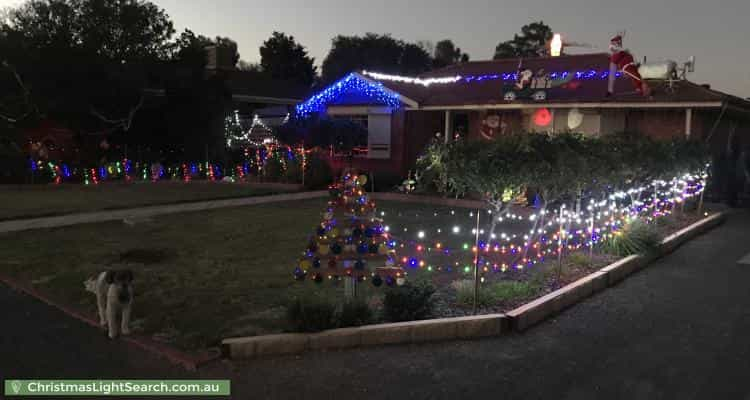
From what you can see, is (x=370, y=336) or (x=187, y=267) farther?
(x=187, y=267)

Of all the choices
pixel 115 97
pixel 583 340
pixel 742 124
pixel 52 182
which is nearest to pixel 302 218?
pixel 583 340

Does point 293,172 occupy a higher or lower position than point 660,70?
lower

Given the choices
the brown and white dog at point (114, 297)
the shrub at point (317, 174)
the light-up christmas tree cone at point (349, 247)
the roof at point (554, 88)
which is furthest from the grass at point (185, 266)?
the roof at point (554, 88)

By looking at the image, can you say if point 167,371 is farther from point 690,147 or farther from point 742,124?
point 742,124

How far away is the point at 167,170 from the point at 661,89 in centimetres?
1663

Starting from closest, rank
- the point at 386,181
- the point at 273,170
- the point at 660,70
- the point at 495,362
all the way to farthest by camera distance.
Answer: the point at 495,362
the point at 660,70
the point at 386,181
the point at 273,170

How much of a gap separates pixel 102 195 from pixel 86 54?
684 cm

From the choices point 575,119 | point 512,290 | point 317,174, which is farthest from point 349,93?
point 512,290

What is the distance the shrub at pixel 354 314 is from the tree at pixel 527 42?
42.7 metres

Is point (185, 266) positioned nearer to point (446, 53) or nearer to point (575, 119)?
point (575, 119)

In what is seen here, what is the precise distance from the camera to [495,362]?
205 inches

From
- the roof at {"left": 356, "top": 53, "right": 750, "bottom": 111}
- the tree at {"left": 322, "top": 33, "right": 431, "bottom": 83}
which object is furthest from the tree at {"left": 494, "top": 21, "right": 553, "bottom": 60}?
the roof at {"left": 356, "top": 53, "right": 750, "bottom": 111}

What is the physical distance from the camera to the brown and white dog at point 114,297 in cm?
545

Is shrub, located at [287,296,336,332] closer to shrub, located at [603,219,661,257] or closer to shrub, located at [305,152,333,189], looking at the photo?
shrub, located at [603,219,661,257]
